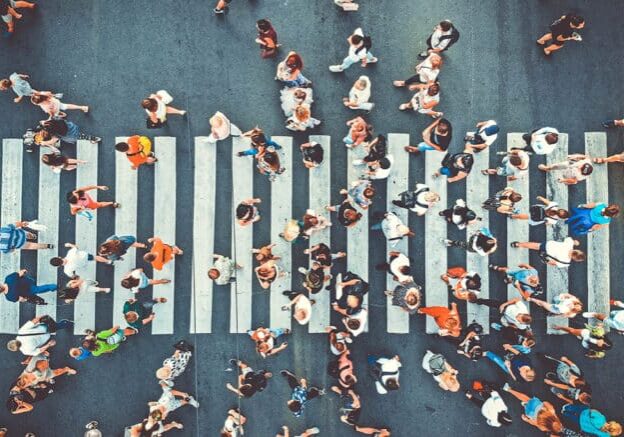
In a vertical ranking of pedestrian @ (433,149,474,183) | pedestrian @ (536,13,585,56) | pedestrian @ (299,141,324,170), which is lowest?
pedestrian @ (433,149,474,183)

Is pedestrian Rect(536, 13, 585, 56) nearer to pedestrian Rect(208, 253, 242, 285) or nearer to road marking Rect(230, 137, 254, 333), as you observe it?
road marking Rect(230, 137, 254, 333)

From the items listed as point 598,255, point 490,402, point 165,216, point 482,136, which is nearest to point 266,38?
point 165,216

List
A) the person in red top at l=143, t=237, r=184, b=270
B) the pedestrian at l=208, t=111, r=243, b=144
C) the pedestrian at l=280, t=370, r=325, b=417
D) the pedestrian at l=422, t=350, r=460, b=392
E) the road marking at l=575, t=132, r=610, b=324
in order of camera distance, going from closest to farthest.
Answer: the person in red top at l=143, t=237, r=184, b=270, the pedestrian at l=280, t=370, r=325, b=417, the pedestrian at l=422, t=350, r=460, b=392, the pedestrian at l=208, t=111, r=243, b=144, the road marking at l=575, t=132, r=610, b=324

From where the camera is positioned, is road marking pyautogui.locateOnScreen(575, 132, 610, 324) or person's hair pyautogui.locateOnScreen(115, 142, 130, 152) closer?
person's hair pyautogui.locateOnScreen(115, 142, 130, 152)

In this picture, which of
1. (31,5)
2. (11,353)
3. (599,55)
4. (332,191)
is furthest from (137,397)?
(599,55)

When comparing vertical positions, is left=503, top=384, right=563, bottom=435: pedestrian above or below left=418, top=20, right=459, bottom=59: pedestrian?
below

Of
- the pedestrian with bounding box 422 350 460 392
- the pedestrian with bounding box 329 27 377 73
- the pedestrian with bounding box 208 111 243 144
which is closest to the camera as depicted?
the pedestrian with bounding box 329 27 377 73

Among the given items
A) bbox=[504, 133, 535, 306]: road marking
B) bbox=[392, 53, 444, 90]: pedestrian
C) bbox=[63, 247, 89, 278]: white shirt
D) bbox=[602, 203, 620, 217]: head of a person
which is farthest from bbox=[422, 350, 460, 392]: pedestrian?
bbox=[63, 247, 89, 278]: white shirt

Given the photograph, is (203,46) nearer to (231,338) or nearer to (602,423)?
(231,338)
